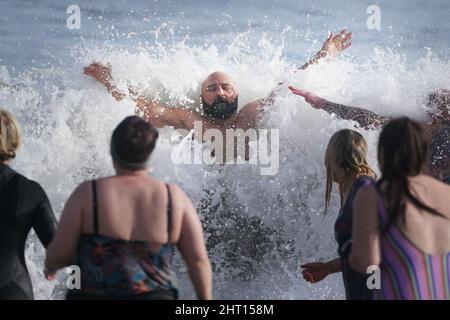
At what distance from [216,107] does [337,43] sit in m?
1.34

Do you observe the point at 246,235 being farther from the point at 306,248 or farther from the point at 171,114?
the point at 171,114

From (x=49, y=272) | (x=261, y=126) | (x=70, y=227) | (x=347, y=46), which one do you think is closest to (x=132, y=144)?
(x=70, y=227)

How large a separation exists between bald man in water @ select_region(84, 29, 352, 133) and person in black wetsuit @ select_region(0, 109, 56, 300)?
3653 millimetres

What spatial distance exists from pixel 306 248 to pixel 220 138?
4.59 feet

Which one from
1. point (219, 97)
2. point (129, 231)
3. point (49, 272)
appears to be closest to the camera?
point (129, 231)

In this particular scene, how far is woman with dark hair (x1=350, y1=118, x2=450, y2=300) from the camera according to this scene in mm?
2189

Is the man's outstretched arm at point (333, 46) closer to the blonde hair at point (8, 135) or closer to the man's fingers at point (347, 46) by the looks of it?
the man's fingers at point (347, 46)

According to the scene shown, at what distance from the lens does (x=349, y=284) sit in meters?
2.68

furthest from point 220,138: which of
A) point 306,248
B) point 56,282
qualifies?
point 56,282

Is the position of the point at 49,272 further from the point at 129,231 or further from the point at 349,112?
the point at 349,112

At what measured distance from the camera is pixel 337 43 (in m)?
6.42

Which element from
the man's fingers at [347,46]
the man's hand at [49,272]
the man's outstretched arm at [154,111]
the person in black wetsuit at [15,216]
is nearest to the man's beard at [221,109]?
the man's outstretched arm at [154,111]

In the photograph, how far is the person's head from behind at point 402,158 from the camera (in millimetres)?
2213

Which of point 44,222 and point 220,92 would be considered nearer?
point 44,222
